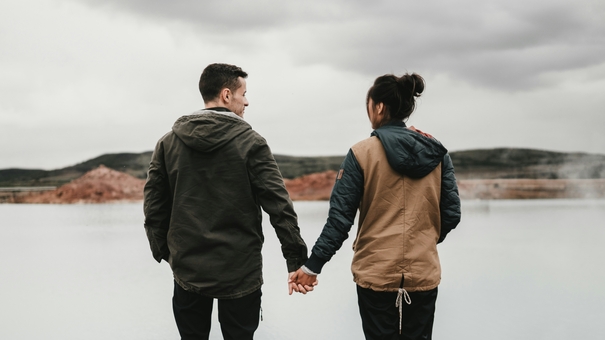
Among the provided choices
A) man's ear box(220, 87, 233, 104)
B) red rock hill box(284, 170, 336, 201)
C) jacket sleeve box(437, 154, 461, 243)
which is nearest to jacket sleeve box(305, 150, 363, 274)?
jacket sleeve box(437, 154, 461, 243)

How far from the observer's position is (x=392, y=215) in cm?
172

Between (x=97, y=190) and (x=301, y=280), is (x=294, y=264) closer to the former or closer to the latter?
(x=301, y=280)

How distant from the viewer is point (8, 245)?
8.52 metres

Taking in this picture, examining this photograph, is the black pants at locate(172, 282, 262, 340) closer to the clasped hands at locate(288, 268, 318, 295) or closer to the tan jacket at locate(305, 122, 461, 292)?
the clasped hands at locate(288, 268, 318, 295)

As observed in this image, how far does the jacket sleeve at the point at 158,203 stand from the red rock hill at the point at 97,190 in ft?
73.3

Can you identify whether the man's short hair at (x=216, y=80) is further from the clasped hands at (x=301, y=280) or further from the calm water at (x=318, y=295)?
the calm water at (x=318, y=295)

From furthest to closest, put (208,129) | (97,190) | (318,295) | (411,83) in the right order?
(97,190)
(318,295)
(411,83)
(208,129)

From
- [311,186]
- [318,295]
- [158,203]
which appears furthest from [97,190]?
[158,203]

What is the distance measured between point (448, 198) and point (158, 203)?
1.12 metres

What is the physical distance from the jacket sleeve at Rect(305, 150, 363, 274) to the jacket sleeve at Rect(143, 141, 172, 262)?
0.57 m

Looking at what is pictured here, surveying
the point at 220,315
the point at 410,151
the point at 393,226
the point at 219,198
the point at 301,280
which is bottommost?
the point at 220,315

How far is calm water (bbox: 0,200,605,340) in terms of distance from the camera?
333 cm

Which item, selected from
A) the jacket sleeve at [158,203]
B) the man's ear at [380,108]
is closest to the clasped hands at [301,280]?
the jacket sleeve at [158,203]

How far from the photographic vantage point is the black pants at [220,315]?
173 centimetres
